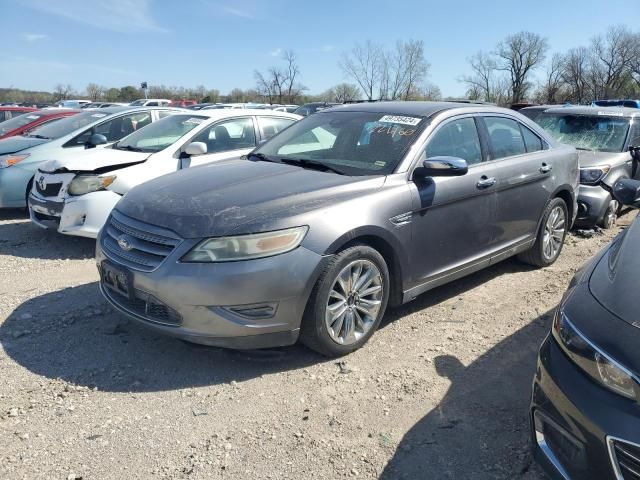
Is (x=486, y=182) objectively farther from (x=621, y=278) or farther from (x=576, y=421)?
(x=576, y=421)

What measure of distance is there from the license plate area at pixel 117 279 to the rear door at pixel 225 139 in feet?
9.32

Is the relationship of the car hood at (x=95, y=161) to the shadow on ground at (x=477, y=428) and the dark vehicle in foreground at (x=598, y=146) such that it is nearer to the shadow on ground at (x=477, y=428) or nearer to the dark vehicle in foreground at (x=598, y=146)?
the shadow on ground at (x=477, y=428)

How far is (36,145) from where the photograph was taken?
301 inches

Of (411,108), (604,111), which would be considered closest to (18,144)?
(411,108)

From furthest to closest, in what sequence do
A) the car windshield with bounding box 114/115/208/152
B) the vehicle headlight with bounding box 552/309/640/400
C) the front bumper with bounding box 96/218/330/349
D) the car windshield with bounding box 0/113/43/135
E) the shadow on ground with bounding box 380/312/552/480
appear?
the car windshield with bounding box 0/113/43/135 → the car windshield with bounding box 114/115/208/152 → the front bumper with bounding box 96/218/330/349 → the shadow on ground with bounding box 380/312/552/480 → the vehicle headlight with bounding box 552/309/640/400

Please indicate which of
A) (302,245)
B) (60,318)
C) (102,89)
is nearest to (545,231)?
(302,245)

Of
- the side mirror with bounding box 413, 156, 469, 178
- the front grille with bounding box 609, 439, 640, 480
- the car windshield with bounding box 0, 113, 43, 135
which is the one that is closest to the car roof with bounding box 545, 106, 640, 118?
the side mirror with bounding box 413, 156, 469, 178

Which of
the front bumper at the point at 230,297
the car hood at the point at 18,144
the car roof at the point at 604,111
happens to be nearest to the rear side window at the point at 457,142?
the front bumper at the point at 230,297

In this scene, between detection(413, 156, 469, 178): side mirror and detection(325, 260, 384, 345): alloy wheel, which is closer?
detection(325, 260, 384, 345): alloy wheel

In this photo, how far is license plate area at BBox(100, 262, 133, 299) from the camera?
3254mm

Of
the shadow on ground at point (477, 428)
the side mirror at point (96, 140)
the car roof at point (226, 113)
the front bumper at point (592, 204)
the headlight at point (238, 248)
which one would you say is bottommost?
the shadow on ground at point (477, 428)

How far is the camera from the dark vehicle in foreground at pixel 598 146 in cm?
675

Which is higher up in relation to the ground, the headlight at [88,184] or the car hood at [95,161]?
the car hood at [95,161]

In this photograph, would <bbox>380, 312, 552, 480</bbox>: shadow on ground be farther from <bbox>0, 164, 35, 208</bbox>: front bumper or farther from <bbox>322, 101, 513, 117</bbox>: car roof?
<bbox>0, 164, 35, 208</bbox>: front bumper
